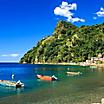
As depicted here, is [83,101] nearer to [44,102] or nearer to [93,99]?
[93,99]

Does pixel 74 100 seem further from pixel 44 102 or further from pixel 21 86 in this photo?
pixel 21 86

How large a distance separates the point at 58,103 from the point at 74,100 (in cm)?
445

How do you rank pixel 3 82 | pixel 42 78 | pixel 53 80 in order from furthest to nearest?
pixel 42 78 < pixel 53 80 < pixel 3 82

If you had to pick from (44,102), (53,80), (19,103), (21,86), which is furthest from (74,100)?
(53,80)

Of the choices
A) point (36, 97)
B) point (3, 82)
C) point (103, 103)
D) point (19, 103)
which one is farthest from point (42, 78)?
point (103, 103)

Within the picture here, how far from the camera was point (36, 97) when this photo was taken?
5981cm

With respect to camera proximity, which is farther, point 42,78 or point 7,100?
point 42,78

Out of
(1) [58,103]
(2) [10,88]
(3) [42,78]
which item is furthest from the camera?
(3) [42,78]

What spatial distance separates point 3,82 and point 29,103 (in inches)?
1312

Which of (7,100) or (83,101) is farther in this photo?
(7,100)

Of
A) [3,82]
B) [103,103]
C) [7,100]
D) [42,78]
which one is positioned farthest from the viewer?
[42,78]

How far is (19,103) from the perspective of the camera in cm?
5312

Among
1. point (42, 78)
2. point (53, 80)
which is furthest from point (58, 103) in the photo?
point (42, 78)

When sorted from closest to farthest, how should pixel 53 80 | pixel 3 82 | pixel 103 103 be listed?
pixel 103 103, pixel 3 82, pixel 53 80
